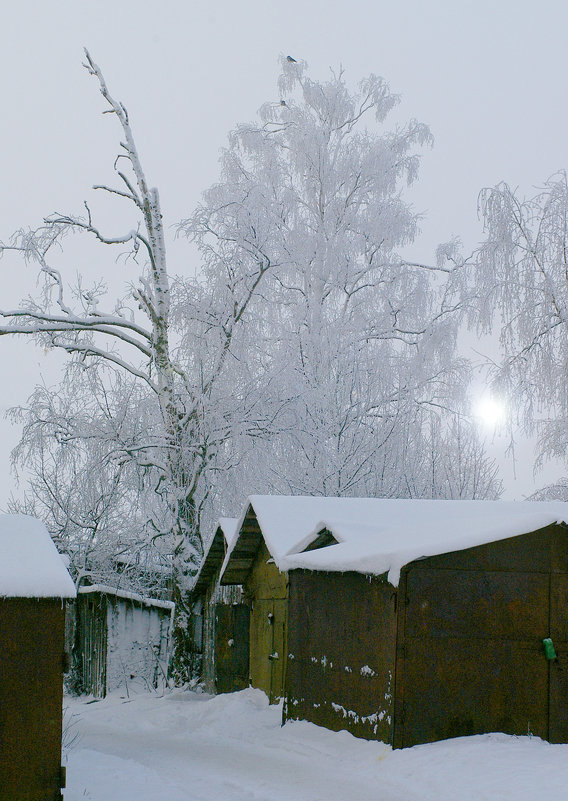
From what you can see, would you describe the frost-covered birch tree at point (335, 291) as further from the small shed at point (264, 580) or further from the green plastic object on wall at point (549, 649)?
the green plastic object on wall at point (549, 649)

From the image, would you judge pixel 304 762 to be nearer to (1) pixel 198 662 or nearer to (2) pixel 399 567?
(2) pixel 399 567

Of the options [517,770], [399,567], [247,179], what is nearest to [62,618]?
[399,567]

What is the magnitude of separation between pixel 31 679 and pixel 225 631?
1164cm

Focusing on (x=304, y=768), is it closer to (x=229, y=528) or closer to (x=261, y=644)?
(x=261, y=644)

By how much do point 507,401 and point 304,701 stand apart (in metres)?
5.92

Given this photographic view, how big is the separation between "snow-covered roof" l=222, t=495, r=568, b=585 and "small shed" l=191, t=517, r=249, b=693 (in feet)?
4.34

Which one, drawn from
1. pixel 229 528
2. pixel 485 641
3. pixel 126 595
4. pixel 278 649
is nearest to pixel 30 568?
pixel 485 641

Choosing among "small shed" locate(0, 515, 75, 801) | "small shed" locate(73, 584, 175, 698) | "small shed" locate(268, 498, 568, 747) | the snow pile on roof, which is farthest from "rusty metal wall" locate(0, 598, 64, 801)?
"small shed" locate(73, 584, 175, 698)

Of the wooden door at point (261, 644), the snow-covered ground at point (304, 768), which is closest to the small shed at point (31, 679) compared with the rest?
the snow-covered ground at point (304, 768)

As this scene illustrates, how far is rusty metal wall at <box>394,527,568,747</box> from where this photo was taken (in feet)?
36.8

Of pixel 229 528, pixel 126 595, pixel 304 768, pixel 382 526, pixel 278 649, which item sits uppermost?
pixel 382 526

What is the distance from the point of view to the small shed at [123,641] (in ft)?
73.6

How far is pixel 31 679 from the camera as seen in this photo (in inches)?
341

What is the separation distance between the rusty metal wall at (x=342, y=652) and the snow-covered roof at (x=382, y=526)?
0.35 metres
